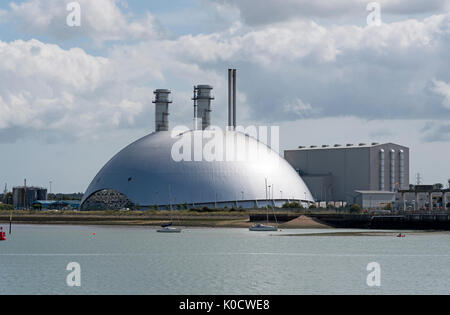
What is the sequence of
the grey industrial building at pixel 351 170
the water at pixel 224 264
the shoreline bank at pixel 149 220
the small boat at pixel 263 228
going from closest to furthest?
the water at pixel 224 264, the small boat at pixel 263 228, the shoreline bank at pixel 149 220, the grey industrial building at pixel 351 170

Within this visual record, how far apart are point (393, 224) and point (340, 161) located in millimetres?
69725

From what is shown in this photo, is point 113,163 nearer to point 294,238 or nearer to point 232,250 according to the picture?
point 294,238

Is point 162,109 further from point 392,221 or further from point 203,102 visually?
point 392,221

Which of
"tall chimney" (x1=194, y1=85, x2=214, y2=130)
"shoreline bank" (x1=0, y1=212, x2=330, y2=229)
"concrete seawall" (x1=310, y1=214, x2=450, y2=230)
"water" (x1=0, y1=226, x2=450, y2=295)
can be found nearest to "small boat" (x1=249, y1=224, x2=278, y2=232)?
"shoreline bank" (x1=0, y1=212, x2=330, y2=229)

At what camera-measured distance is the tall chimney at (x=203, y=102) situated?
16975 centimetres

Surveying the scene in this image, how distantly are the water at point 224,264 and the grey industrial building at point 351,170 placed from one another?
85282 millimetres

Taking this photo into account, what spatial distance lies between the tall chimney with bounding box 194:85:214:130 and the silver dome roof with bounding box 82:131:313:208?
5750mm

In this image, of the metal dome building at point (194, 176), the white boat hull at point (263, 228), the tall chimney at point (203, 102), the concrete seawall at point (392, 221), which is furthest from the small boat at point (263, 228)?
the tall chimney at point (203, 102)

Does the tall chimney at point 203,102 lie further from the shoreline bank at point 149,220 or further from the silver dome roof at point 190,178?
the shoreline bank at point 149,220

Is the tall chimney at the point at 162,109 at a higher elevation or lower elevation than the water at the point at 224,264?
higher

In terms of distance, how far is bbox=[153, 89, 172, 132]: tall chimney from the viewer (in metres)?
171

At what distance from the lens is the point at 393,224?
11706 centimetres

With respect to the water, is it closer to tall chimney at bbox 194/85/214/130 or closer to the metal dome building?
the metal dome building

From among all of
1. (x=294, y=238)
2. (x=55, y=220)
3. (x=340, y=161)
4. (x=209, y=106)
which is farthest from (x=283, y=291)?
(x=340, y=161)
